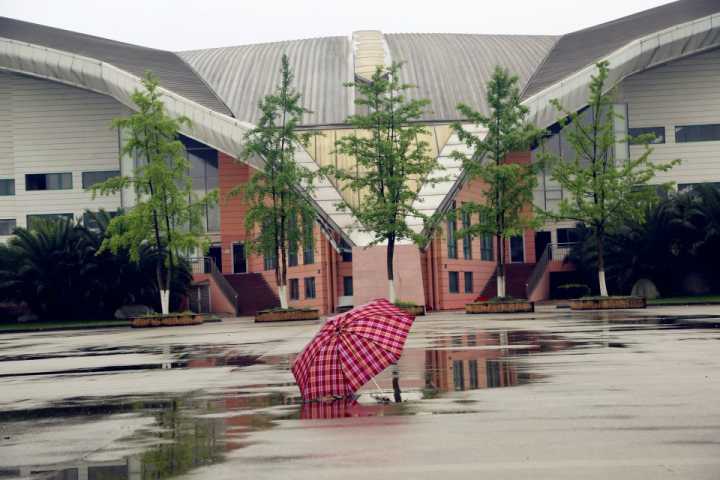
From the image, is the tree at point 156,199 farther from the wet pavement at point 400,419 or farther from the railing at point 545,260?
the wet pavement at point 400,419

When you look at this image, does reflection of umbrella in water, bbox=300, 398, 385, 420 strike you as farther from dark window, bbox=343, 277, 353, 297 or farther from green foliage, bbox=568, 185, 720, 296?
dark window, bbox=343, 277, 353, 297

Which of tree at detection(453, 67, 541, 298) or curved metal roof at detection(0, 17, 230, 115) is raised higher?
curved metal roof at detection(0, 17, 230, 115)

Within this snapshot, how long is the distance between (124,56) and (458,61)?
23.7 meters

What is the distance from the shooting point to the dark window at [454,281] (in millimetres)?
57487

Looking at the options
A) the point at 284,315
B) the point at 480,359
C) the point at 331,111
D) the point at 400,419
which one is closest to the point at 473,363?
the point at 480,359

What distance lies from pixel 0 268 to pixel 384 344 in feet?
145

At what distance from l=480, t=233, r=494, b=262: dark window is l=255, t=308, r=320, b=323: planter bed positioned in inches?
759

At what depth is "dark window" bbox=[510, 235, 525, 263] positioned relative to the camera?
222ft

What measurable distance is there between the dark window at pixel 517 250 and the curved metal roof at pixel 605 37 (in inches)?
375

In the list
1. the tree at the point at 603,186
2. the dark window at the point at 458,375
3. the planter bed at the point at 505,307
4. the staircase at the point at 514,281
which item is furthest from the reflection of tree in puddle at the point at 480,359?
the staircase at the point at 514,281

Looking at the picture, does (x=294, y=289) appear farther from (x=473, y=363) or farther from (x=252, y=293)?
(x=473, y=363)

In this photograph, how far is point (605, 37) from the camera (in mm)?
70875

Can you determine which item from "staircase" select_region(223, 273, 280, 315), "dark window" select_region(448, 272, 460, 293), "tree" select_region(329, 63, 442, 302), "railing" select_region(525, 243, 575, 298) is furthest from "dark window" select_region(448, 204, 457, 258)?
"staircase" select_region(223, 273, 280, 315)

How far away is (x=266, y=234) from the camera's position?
154 ft
